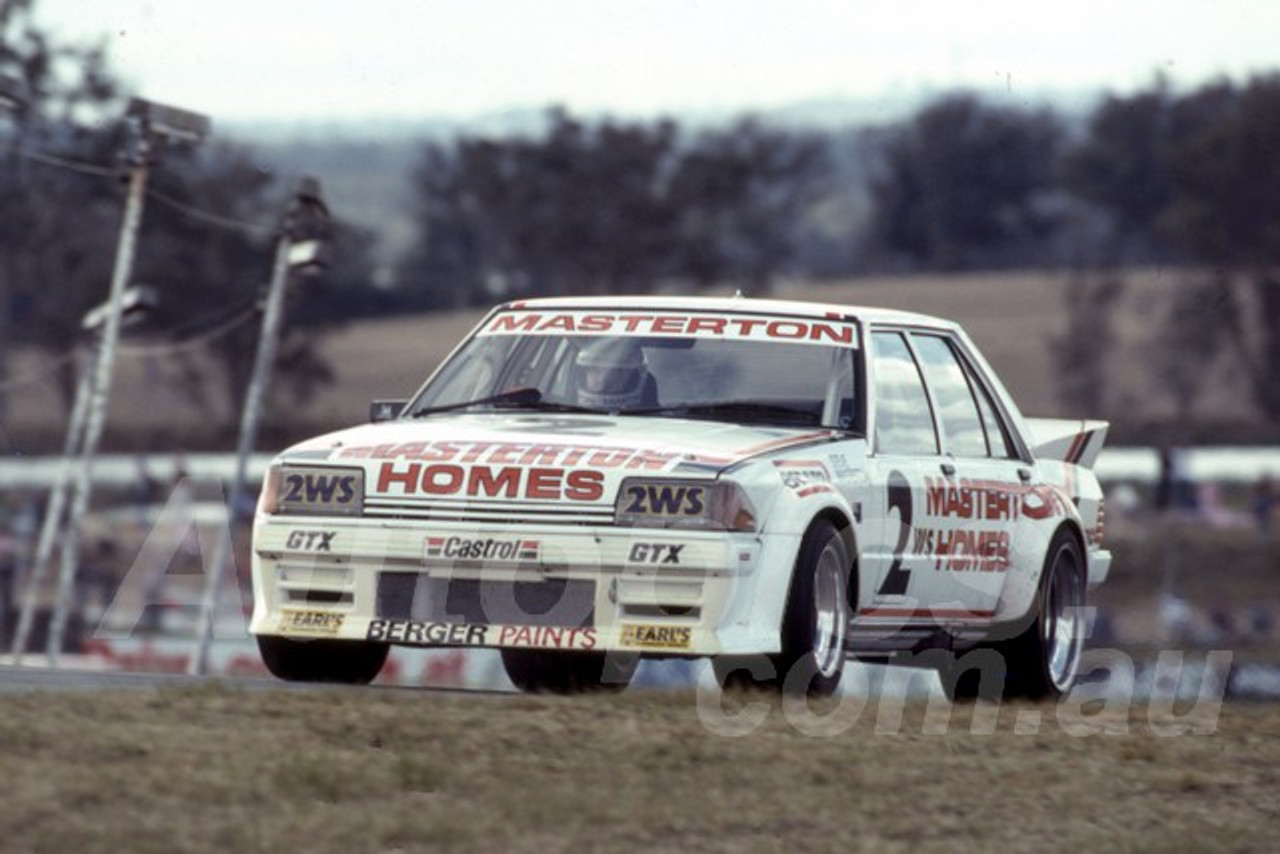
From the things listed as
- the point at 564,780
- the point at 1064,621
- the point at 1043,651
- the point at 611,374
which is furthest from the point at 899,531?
the point at 564,780

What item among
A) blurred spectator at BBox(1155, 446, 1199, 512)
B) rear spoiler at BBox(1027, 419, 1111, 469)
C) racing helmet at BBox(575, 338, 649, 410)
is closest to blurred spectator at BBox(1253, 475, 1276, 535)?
blurred spectator at BBox(1155, 446, 1199, 512)

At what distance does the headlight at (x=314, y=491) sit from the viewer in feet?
30.6

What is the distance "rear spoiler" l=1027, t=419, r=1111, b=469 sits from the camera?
11.9 meters

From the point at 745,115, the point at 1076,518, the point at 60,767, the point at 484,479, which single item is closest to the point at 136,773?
the point at 60,767

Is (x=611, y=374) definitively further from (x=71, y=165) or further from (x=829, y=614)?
(x=71, y=165)

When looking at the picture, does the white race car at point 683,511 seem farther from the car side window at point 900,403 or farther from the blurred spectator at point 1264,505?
the blurred spectator at point 1264,505

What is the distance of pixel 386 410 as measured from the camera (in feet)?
33.9

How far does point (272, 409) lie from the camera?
62.9 metres

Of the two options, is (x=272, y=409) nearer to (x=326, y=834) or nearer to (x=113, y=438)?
(x=113, y=438)

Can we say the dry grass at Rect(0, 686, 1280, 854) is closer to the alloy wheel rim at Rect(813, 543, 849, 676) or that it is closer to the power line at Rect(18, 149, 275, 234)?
the alloy wheel rim at Rect(813, 543, 849, 676)

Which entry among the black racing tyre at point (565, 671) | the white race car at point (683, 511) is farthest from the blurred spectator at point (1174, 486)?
the white race car at point (683, 511)

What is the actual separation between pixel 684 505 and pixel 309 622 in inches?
51.8

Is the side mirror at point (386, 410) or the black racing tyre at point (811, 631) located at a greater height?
the side mirror at point (386, 410)

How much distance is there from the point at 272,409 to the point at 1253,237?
73.7ft
